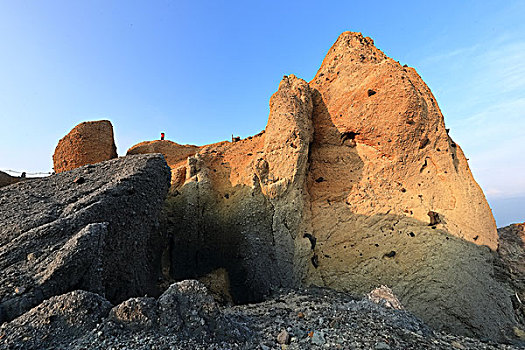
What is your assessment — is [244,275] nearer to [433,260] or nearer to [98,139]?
[433,260]

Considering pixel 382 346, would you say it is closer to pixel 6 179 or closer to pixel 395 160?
pixel 395 160

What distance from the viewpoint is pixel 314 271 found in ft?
23.9

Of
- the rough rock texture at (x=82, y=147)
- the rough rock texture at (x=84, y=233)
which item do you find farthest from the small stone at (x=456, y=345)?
the rough rock texture at (x=82, y=147)

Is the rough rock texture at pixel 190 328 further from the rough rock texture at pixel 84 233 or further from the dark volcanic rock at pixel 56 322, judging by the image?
the rough rock texture at pixel 84 233

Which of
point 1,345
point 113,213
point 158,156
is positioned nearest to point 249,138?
point 158,156

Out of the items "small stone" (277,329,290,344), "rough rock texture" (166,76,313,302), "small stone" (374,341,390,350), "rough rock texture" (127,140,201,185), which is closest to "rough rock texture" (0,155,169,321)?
"rough rock texture" (166,76,313,302)

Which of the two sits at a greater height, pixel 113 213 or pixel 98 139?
pixel 98 139

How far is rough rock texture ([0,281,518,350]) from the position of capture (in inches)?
115

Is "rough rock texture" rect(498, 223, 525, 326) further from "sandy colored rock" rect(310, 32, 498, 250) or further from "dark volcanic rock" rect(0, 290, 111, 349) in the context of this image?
"dark volcanic rock" rect(0, 290, 111, 349)

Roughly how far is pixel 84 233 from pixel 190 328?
221cm

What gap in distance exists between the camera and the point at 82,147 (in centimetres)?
948

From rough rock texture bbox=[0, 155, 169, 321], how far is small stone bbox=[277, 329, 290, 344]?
268 cm

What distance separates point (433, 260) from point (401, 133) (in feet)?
11.6

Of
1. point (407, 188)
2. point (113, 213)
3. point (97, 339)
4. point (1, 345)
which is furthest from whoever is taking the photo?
point (407, 188)
